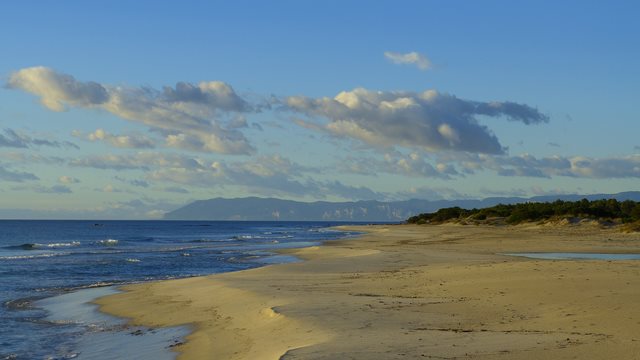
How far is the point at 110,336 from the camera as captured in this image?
18562mm

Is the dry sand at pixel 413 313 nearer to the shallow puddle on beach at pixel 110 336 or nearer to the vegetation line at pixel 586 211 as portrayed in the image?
the shallow puddle on beach at pixel 110 336

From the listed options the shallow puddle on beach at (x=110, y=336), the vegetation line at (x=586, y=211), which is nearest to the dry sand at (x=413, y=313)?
the shallow puddle on beach at (x=110, y=336)

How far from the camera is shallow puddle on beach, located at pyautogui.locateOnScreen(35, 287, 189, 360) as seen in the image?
→ 15.9 meters

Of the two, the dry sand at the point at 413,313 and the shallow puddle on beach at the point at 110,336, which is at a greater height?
the dry sand at the point at 413,313

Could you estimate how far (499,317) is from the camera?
16.0 meters

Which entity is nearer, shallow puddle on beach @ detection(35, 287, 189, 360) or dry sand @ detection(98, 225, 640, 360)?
dry sand @ detection(98, 225, 640, 360)

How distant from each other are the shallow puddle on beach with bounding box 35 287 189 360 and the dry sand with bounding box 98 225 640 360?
555mm

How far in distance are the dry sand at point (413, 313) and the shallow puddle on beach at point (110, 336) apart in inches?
21.9

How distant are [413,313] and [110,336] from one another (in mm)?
8210

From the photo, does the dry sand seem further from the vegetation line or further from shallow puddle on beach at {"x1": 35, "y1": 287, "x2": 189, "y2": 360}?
the vegetation line

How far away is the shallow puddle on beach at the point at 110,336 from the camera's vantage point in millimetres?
15875

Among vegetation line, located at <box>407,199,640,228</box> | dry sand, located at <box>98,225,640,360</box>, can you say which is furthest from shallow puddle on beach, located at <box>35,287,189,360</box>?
vegetation line, located at <box>407,199,640,228</box>

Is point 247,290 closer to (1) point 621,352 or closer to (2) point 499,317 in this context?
(2) point 499,317

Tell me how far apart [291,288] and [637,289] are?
39.8ft
